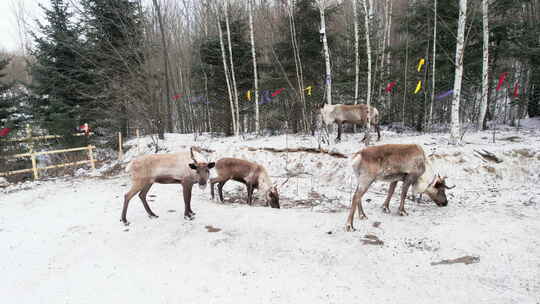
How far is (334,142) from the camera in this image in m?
10.9

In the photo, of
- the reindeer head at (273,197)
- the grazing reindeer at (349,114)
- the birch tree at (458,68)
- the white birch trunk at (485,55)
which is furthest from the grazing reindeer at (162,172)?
the white birch trunk at (485,55)

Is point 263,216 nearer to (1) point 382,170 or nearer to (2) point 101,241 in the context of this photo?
(1) point 382,170

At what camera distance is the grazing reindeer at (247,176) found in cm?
707

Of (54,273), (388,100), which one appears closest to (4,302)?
(54,273)

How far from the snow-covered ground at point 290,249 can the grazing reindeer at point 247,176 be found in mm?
753

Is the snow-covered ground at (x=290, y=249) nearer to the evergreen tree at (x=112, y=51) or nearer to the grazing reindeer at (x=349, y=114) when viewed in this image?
the grazing reindeer at (x=349, y=114)

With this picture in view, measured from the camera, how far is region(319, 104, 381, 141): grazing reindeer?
10.6m

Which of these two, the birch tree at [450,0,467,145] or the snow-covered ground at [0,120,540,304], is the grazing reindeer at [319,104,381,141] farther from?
the snow-covered ground at [0,120,540,304]

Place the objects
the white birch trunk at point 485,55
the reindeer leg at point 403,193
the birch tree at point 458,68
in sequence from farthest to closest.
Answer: the white birch trunk at point 485,55 < the birch tree at point 458,68 < the reindeer leg at point 403,193

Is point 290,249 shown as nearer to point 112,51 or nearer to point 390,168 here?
point 390,168

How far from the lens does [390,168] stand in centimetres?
516

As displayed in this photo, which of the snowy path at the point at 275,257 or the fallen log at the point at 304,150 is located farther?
the fallen log at the point at 304,150

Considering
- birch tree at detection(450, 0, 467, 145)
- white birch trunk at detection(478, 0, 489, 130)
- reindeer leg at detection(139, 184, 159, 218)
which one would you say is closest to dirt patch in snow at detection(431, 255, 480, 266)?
reindeer leg at detection(139, 184, 159, 218)

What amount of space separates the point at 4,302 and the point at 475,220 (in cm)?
754
